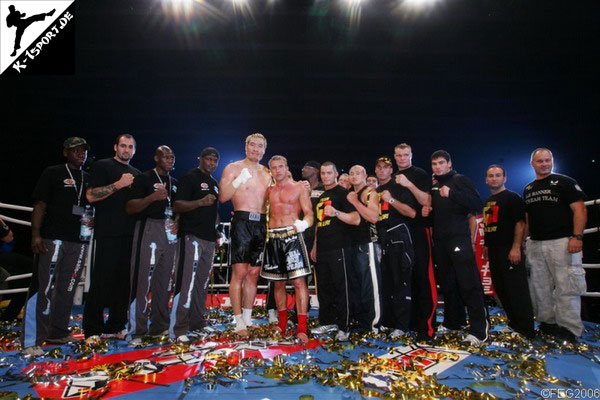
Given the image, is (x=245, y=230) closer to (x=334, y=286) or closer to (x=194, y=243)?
(x=194, y=243)

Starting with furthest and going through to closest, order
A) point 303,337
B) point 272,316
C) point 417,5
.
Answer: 1. point 417,5
2. point 272,316
3. point 303,337

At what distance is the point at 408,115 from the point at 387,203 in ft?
35.9

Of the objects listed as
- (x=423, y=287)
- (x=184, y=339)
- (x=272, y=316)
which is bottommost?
(x=272, y=316)

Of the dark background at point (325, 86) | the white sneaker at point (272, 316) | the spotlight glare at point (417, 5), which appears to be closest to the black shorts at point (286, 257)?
the white sneaker at point (272, 316)

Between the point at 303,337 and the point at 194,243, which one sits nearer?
the point at 303,337

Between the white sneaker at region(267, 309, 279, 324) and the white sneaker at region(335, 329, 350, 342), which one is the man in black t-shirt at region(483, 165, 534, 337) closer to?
the white sneaker at region(335, 329, 350, 342)

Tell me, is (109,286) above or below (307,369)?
above

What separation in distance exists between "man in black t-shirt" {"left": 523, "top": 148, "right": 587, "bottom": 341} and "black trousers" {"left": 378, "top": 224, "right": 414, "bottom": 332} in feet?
5.20

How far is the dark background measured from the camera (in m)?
8.94

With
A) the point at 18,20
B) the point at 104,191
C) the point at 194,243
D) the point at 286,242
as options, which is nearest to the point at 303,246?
the point at 286,242

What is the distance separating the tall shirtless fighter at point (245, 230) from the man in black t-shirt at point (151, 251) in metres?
0.70

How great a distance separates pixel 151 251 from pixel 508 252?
410 centimetres

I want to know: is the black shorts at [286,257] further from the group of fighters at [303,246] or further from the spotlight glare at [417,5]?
the spotlight glare at [417,5]

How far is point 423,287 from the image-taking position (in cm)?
360
